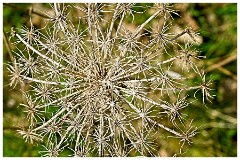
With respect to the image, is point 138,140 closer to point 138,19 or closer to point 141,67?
point 141,67

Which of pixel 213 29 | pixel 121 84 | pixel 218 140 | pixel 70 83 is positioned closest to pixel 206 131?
pixel 218 140

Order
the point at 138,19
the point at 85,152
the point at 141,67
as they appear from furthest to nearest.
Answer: the point at 138,19, the point at 85,152, the point at 141,67

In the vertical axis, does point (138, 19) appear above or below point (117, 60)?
above

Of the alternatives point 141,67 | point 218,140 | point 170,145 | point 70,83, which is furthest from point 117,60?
point 218,140

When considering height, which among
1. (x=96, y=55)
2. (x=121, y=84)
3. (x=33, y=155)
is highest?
(x=96, y=55)

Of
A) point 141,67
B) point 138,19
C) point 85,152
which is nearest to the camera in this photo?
point 141,67

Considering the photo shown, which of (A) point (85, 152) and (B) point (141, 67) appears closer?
(B) point (141, 67)

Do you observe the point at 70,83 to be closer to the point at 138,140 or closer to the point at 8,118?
the point at 138,140
